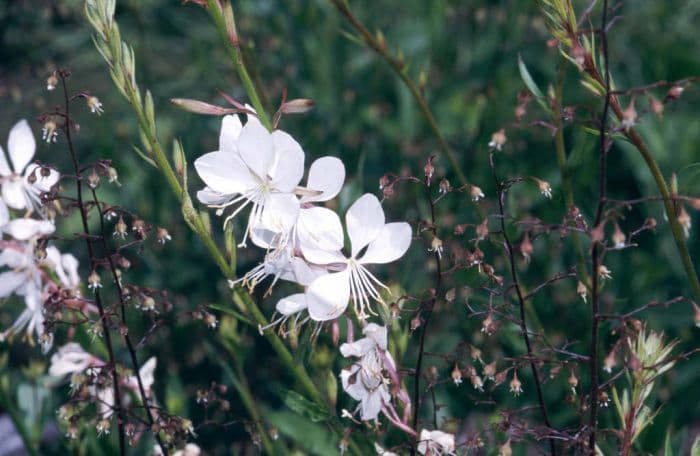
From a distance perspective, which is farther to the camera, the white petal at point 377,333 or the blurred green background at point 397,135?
the blurred green background at point 397,135

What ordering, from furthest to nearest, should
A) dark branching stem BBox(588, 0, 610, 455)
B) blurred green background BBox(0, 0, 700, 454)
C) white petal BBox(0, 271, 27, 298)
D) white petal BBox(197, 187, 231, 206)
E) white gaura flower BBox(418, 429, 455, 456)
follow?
blurred green background BBox(0, 0, 700, 454) → white petal BBox(0, 271, 27, 298) → white petal BBox(197, 187, 231, 206) → white gaura flower BBox(418, 429, 455, 456) → dark branching stem BBox(588, 0, 610, 455)

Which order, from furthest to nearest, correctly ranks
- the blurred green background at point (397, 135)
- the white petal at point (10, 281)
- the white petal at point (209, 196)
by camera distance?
1. the blurred green background at point (397, 135)
2. the white petal at point (10, 281)
3. the white petal at point (209, 196)

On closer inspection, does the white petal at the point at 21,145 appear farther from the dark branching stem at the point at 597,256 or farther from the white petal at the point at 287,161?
the dark branching stem at the point at 597,256

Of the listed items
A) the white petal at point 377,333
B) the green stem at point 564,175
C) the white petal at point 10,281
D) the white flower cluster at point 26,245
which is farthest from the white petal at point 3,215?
the green stem at point 564,175

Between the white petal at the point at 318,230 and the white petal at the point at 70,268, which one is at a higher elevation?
the white petal at the point at 318,230

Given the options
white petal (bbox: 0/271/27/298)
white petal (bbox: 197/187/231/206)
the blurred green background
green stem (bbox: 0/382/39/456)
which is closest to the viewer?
white petal (bbox: 197/187/231/206)

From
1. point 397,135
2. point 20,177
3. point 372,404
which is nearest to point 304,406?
point 372,404

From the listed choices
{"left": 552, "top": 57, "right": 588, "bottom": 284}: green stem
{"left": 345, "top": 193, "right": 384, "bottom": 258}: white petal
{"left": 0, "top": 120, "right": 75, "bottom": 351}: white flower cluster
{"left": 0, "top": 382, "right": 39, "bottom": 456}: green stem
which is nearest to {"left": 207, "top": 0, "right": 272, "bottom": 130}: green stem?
{"left": 345, "top": 193, "right": 384, "bottom": 258}: white petal

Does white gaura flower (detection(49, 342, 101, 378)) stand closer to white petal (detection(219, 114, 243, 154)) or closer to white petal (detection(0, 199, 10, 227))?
white petal (detection(0, 199, 10, 227))
